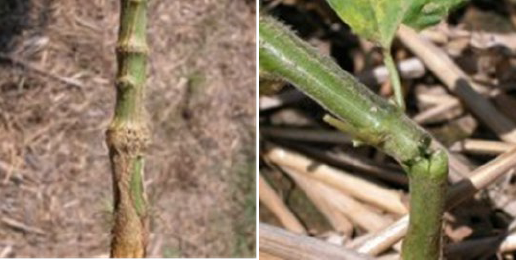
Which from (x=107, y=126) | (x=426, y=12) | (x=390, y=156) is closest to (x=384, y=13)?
(x=426, y=12)

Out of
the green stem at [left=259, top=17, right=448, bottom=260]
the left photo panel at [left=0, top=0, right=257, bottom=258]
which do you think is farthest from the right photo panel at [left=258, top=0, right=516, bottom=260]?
the left photo panel at [left=0, top=0, right=257, bottom=258]

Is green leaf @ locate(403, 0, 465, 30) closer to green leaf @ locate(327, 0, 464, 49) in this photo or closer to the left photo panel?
green leaf @ locate(327, 0, 464, 49)

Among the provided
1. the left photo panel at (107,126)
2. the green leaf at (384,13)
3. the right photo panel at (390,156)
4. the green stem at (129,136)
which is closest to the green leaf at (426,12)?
the green leaf at (384,13)

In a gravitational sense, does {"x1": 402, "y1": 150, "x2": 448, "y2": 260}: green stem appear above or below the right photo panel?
above

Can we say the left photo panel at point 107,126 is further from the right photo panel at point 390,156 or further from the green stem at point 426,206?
the green stem at point 426,206

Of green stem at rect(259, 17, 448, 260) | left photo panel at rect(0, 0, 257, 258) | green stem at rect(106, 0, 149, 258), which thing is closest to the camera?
green stem at rect(259, 17, 448, 260)

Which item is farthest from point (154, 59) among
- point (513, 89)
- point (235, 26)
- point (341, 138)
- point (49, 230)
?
point (513, 89)

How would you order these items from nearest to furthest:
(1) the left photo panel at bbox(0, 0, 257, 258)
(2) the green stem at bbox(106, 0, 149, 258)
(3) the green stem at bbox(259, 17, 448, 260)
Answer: (3) the green stem at bbox(259, 17, 448, 260)
(2) the green stem at bbox(106, 0, 149, 258)
(1) the left photo panel at bbox(0, 0, 257, 258)
